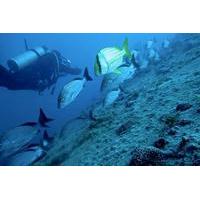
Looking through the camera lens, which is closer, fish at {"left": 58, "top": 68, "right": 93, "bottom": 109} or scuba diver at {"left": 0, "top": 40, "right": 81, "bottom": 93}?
fish at {"left": 58, "top": 68, "right": 93, "bottom": 109}

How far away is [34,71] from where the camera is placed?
38.1ft

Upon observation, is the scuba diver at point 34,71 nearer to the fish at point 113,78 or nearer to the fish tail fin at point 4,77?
the fish tail fin at point 4,77

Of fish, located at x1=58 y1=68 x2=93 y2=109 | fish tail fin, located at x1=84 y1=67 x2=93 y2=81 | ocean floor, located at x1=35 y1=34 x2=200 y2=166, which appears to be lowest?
ocean floor, located at x1=35 y1=34 x2=200 y2=166

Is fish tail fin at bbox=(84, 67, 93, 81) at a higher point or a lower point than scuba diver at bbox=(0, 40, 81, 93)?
higher

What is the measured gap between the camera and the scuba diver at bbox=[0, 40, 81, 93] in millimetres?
10953

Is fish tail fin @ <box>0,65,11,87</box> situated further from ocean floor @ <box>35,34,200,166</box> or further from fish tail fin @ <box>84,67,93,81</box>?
fish tail fin @ <box>84,67,93,81</box>

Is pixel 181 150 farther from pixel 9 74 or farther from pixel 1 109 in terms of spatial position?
pixel 1 109

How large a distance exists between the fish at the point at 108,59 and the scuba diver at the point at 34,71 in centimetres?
712

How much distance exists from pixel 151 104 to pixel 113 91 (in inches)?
41.3

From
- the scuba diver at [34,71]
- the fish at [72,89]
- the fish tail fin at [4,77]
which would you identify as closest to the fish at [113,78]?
the fish at [72,89]

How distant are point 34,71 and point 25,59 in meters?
0.73

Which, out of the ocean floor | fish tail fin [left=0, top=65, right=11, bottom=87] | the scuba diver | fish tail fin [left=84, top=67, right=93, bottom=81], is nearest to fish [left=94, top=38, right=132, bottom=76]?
fish tail fin [left=84, top=67, right=93, bottom=81]

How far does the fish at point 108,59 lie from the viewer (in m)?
3.98
